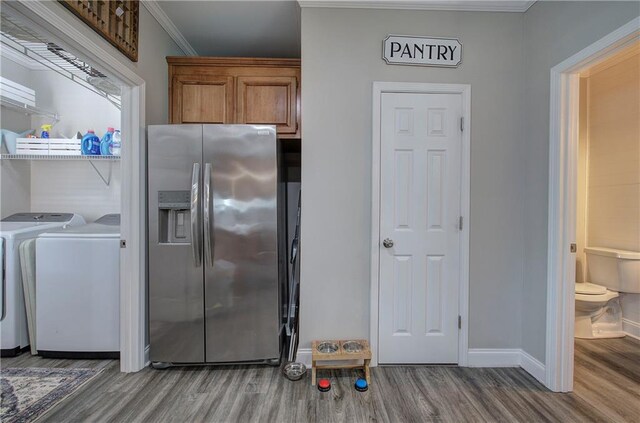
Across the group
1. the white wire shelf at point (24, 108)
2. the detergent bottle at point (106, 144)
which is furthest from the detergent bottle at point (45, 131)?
the detergent bottle at point (106, 144)

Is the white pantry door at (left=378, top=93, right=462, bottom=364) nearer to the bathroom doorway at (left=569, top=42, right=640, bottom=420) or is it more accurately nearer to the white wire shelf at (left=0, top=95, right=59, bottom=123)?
the bathroom doorway at (left=569, top=42, right=640, bottom=420)

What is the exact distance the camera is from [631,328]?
103 inches

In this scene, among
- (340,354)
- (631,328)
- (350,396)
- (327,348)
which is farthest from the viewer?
(631,328)

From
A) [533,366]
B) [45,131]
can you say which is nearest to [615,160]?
[533,366]

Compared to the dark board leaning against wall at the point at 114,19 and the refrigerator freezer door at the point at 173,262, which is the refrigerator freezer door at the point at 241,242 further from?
the dark board leaning against wall at the point at 114,19

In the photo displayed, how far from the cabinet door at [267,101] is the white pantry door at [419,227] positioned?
2.52 feet

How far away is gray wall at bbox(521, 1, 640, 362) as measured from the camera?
176 cm

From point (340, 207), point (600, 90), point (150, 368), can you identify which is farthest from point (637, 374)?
point (150, 368)

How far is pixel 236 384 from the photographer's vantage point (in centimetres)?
189

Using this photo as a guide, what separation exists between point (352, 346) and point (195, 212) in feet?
4.82

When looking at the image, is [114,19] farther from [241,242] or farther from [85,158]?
[241,242]

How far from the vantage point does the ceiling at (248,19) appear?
203 cm

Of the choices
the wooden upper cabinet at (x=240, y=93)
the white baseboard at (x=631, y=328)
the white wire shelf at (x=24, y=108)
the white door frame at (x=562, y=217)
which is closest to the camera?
the white door frame at (x=562, y=217)

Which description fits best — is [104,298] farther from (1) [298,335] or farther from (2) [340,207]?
(2) [340,207]
